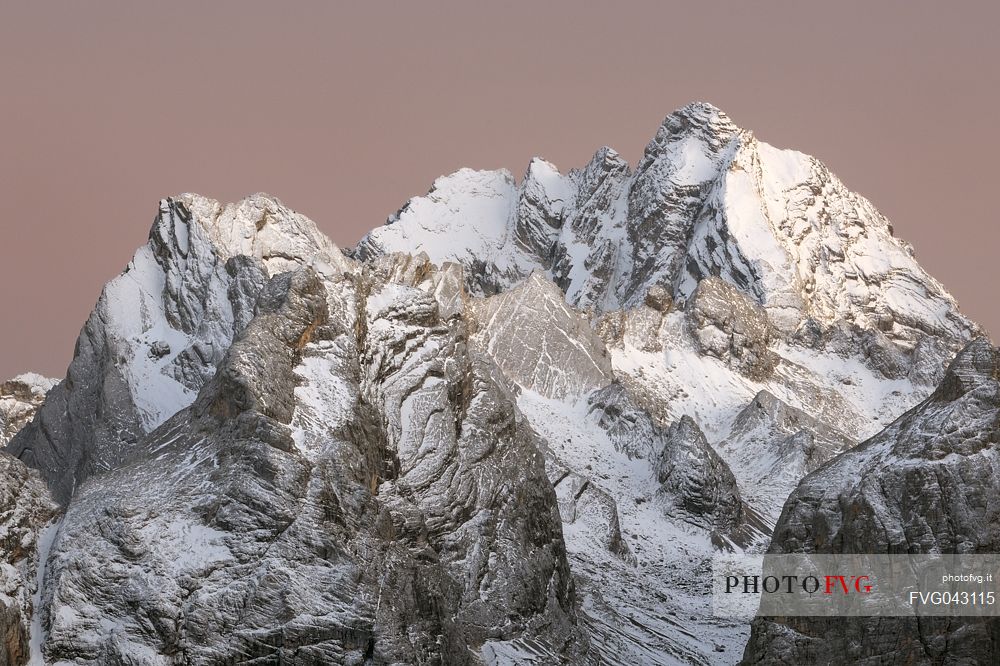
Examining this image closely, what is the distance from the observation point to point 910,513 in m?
123

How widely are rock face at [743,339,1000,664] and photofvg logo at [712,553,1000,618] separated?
23.0 inches

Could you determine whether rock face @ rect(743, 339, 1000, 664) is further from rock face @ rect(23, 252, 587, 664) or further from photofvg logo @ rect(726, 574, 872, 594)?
rock face @ rect(23, 252, 587, 664)

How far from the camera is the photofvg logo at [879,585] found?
118 m

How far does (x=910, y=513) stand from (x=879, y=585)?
4.88m

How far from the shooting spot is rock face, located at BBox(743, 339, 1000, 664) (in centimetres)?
11781

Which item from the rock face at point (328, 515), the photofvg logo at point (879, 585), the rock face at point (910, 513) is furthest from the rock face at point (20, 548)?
the photofvg logo at point (879, 585)

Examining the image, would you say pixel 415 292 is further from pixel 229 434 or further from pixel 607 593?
pixel 607 593

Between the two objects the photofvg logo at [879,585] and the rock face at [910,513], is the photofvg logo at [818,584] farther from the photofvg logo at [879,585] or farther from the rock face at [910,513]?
the rock face at [910,513]

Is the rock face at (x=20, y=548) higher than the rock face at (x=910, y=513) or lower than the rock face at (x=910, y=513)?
lower

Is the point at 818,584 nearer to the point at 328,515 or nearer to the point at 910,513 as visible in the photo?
the point at 910,513

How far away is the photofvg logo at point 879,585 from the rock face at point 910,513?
0.58 m

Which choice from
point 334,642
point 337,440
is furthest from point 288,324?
point 334,642

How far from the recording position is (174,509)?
415ft

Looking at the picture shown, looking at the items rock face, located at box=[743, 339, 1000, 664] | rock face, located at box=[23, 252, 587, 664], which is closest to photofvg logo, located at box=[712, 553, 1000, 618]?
rock face, located at box=[743, 339, 1000, 664]
